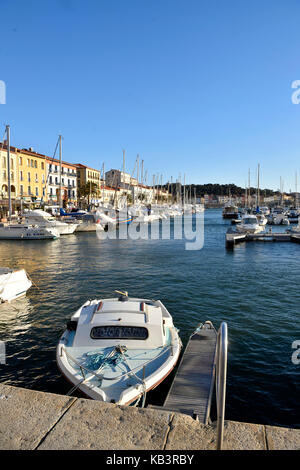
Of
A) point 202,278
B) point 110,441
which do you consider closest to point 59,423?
point 110,441

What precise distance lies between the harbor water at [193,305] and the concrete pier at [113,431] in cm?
466

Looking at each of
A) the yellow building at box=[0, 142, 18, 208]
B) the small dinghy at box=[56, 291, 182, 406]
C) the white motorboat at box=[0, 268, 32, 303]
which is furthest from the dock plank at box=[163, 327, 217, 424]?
the yellow building at box=[0, 142, 18, 208]

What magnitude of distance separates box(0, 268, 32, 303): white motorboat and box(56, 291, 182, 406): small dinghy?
7329mm

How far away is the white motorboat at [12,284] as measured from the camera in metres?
16.5

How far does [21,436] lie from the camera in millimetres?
3895

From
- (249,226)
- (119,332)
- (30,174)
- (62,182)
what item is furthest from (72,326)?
(62,182)

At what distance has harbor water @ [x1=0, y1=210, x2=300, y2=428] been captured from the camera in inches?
367

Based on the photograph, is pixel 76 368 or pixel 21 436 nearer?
pixel 21 436

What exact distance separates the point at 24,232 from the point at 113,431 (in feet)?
150

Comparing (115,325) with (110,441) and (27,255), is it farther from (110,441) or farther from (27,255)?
(27,255)
